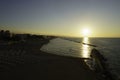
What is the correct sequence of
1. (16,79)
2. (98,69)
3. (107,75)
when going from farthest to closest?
(98,69) < (107,75) < (16,79)

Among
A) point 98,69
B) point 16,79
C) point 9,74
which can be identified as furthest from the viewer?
point 98,69

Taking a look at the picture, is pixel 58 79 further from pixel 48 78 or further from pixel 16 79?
pixel 16 79

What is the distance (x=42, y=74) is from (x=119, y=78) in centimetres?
1029

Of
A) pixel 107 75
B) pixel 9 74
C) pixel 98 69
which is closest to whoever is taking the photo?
pixel 9 74

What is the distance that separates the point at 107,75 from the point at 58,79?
8.03 m

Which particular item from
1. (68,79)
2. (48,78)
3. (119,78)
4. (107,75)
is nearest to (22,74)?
(48,78)

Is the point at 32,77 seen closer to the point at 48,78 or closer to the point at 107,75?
the point at 48,78

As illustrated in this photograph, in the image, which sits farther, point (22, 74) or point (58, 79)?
point (22, 74)

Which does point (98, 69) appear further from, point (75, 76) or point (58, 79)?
point (58, 79)

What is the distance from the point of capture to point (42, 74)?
65.8ft

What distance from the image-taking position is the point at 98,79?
792 inches

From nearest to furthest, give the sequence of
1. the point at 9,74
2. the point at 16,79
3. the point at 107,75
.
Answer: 1. the point at 16,79
2. the point at 9,74
3. the point at 107,75

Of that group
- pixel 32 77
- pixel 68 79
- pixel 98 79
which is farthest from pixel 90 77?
pixel 32 77

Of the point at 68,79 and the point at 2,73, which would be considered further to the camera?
the point at 2,73
